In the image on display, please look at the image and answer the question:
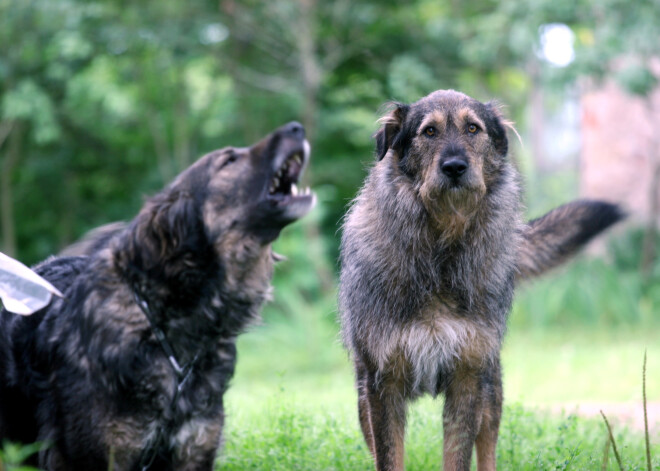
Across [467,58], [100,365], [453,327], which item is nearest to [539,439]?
[453,327]

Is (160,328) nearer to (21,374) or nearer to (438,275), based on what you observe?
(21,374)

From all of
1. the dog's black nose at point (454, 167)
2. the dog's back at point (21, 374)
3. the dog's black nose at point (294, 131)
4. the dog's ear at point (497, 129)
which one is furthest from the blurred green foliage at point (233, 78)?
the dog's black nose at point (294, 131)

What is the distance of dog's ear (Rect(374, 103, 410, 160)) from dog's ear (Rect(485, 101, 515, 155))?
0.51m

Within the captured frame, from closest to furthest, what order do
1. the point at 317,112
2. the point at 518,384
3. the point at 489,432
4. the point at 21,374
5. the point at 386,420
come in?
the point at 21,374 < the point at 386,420 < the point at 489,432 < the point at 518,384 < the point at 317,112

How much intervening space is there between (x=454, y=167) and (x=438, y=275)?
0.64 m

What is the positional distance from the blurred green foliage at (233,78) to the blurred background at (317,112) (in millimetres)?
46

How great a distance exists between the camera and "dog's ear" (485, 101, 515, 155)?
4.89 meters

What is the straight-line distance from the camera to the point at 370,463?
516cm

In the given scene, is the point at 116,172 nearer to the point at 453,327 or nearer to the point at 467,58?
the point at 467,58

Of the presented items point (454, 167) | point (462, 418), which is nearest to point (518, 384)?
point (462, 418)

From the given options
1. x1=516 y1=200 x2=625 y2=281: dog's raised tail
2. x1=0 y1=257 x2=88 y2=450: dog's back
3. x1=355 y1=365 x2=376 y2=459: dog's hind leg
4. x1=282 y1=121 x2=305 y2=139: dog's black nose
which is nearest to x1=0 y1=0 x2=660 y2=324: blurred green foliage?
x1=516 y1=200 x2=625 y2=281: dog's raised tail

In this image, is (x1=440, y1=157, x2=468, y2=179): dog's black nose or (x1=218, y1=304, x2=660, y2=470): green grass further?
(x1=218, y1=304, x2=660, y2=470): green grass

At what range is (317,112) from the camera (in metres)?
17.4

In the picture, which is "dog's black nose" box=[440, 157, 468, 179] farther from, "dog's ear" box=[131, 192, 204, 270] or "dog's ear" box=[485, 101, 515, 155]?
"dog's ear" box=[131, 192, 204, 270]
